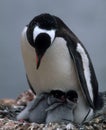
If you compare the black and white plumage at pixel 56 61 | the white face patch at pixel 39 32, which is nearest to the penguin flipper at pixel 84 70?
the black and white plumage at pixel 56 61

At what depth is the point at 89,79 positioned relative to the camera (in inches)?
107

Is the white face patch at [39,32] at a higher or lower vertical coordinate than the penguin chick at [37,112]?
higher

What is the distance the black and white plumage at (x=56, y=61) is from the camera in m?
2.49

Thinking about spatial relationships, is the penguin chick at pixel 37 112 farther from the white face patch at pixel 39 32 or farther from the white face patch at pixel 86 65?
the white face patch at pixel 39 32

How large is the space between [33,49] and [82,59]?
0.27m

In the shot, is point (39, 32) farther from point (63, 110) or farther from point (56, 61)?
point (63, 110)

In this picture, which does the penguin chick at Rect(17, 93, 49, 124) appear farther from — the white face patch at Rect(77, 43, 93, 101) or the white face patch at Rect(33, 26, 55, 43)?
the white face patch at Rect(33, 26, 55, 43)

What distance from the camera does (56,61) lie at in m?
2.58

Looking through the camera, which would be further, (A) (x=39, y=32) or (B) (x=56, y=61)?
(B) (x=56, y=61)

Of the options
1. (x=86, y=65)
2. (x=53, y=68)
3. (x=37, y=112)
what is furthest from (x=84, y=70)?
(x=37, y=112)

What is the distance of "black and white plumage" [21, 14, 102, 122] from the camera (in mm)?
2490

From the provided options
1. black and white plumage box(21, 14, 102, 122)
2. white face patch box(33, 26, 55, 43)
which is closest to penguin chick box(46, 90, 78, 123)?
black and white plumage box(21, 14, 102, 122)

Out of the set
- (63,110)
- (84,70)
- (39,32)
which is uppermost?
(39,32)

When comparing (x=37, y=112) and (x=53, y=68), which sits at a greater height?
(x=53, y=68)
